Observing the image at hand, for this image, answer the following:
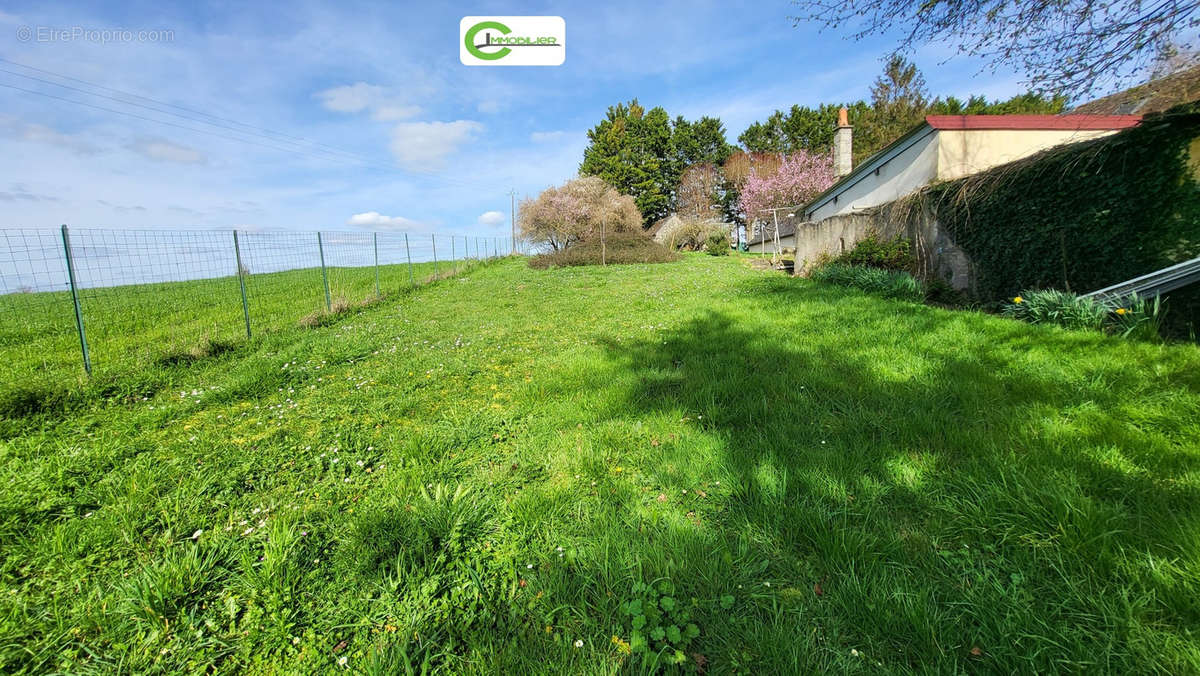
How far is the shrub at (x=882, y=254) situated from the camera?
29.0 feet

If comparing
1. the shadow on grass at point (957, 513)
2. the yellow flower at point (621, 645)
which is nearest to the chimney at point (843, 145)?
the shadow on grass at point (957, 513)

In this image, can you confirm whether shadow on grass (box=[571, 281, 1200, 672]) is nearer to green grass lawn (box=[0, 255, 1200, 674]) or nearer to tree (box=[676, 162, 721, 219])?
green grass lawn (box=[0, 255, 1200, 674])

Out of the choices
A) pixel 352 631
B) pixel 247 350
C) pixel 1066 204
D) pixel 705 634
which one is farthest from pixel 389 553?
pixel 1066 204

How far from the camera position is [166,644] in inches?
60.5

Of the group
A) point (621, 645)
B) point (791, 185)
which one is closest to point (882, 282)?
point (621, 645)

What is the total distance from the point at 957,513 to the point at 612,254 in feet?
70.2

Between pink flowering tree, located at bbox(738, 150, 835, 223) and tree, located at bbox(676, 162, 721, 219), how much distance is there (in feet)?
24.4

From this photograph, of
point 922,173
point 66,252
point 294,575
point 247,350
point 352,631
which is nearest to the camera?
point 352,631

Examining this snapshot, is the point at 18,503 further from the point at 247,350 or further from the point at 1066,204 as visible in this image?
the point at 1066,204

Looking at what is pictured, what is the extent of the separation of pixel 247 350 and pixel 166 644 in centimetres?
562

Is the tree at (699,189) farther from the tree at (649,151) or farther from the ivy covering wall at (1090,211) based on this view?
the ivy covering wall at (1090,211)

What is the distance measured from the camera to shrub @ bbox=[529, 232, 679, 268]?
2217 centimetres

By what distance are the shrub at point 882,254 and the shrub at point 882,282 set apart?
299 millimetres

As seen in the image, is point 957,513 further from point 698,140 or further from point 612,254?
point 698,140
